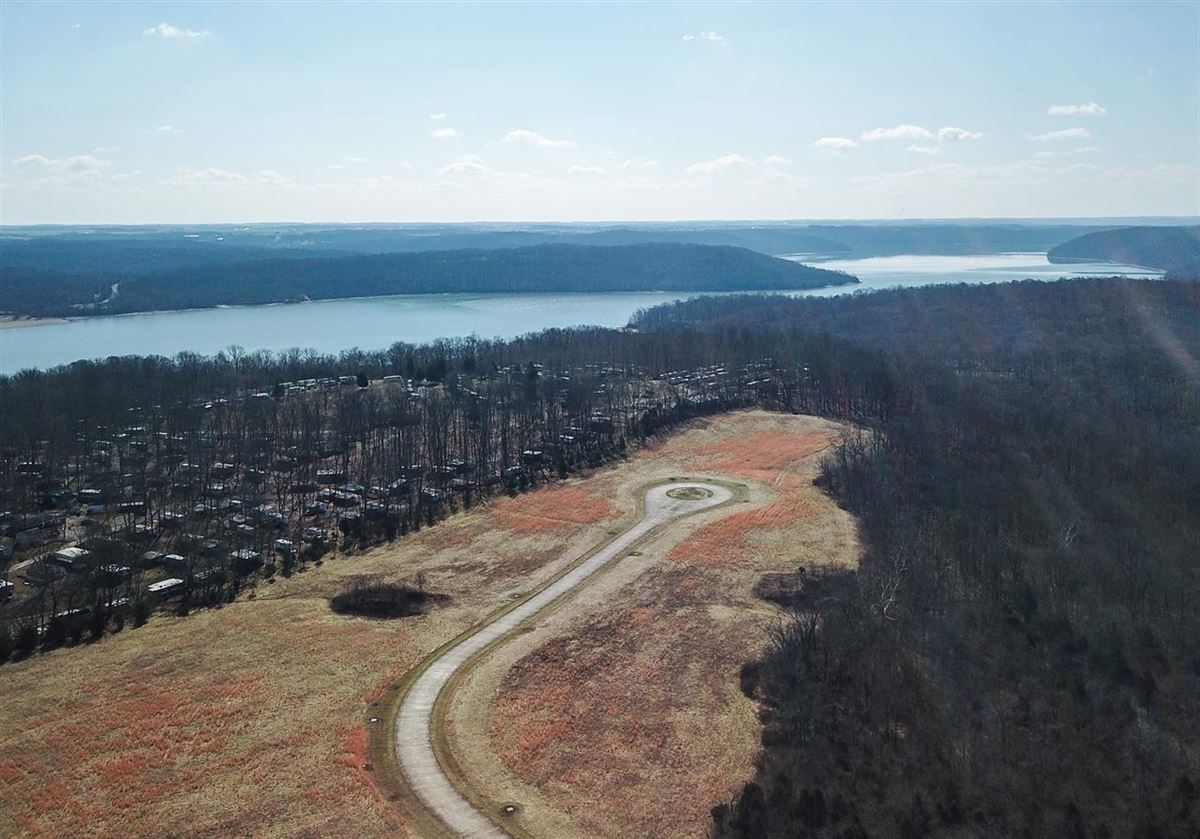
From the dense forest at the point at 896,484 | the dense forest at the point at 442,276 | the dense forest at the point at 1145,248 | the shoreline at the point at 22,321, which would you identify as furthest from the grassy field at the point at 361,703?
the dense forest at the point at 1145,248

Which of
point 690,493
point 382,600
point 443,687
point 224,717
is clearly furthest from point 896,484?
point 224,717

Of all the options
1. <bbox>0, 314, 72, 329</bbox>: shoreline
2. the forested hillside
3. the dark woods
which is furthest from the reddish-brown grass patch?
<bbox>0, 314, 72, 329</bbox>: shoreline

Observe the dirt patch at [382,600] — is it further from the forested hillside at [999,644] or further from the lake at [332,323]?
the lake at [332,323]

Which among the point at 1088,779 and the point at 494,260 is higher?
the point at 494,260

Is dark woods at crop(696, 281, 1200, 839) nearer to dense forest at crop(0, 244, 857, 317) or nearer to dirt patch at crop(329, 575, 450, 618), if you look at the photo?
dirt patch at crop(329, 575, 450, 618)

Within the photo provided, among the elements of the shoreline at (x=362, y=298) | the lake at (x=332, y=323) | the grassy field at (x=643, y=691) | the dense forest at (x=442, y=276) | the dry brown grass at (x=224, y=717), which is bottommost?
the grassy field at (x=643, y=691)

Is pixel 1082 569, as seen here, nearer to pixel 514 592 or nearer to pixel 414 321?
pixel 514 592

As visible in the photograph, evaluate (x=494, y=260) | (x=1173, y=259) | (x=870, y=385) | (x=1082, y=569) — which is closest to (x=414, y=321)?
(x=494, y=260)
